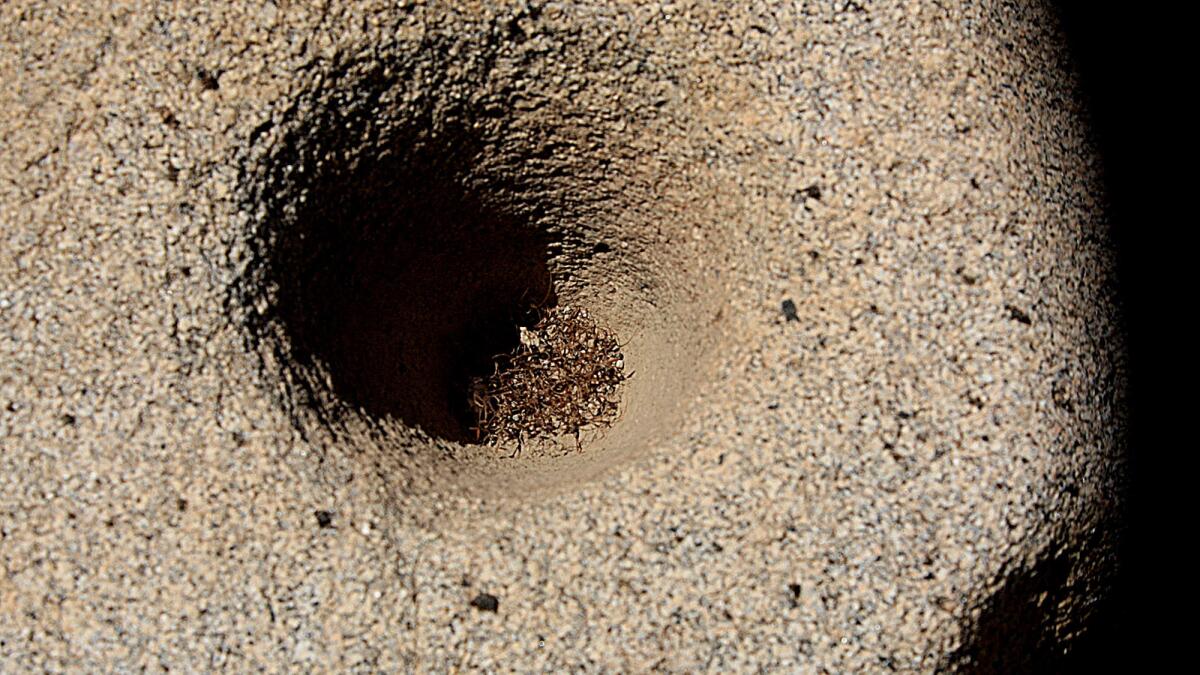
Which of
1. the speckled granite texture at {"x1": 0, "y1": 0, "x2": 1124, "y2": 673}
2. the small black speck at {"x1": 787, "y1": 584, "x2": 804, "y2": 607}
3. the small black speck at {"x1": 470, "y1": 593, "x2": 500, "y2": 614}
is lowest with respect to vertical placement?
the small black speck at {"x1": 470, "y1": 593, "x2": 500, "y2": 614}

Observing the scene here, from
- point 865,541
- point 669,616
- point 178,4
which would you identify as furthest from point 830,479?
point 178,4

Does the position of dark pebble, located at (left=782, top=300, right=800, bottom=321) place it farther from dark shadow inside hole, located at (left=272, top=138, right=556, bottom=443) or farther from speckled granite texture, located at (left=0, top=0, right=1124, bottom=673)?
dark shadow inside hole, located at (left=272, top=138, right=556, bottom=443)

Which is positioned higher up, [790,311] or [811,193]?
[811,193]

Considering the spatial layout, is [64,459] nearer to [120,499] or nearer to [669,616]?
[120,499]

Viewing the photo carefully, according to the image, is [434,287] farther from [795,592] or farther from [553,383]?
[795,592]

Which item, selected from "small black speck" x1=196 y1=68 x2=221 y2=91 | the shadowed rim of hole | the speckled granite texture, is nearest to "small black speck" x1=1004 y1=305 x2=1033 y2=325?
the speckled granite texture

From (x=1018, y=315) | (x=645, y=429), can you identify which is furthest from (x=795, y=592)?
(x=1018, y=315)

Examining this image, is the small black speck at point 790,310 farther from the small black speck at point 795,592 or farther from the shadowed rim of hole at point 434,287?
the small black speck at point 795,592
